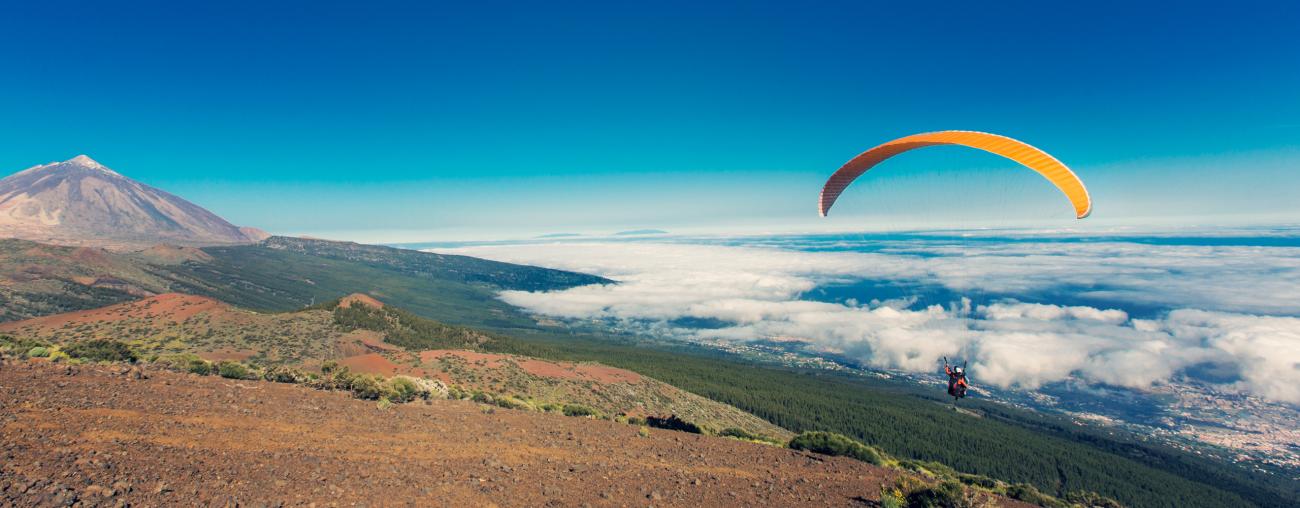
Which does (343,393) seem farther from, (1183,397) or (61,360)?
(1183,397)

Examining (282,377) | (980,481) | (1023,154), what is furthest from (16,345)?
(1023,154)

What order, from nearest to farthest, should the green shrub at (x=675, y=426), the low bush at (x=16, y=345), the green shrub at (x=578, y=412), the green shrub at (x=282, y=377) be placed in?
A: the low bush at (x=16, y=345), the green shrub at (x=282, y=377), the green shrub at (x=675, y=426), the green shrub at (x=578, y=412)

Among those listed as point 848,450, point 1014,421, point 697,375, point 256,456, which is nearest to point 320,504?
point 256,456

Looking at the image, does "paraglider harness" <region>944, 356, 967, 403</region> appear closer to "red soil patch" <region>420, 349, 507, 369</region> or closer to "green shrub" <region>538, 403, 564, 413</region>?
"green shrub" <region>538, 403, 564, 413</region>

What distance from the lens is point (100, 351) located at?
18766 millimetres

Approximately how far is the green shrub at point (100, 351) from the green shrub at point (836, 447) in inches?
989

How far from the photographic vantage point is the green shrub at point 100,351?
1812 cm

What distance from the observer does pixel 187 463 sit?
9625mm

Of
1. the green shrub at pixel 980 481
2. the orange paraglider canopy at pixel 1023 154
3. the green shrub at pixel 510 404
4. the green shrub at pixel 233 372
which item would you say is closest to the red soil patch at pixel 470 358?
the green shrub at pixel 510 404

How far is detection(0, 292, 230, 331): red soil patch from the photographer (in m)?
45.6

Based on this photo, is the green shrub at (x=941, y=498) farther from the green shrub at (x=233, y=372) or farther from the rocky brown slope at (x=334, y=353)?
the rocky brown slope at (x=334, y=353)

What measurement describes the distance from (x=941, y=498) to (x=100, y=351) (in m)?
28.5

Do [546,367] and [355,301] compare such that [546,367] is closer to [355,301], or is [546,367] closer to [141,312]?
[355,301]

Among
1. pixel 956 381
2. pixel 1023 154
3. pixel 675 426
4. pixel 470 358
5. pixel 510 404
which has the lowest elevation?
pixel 470 358
